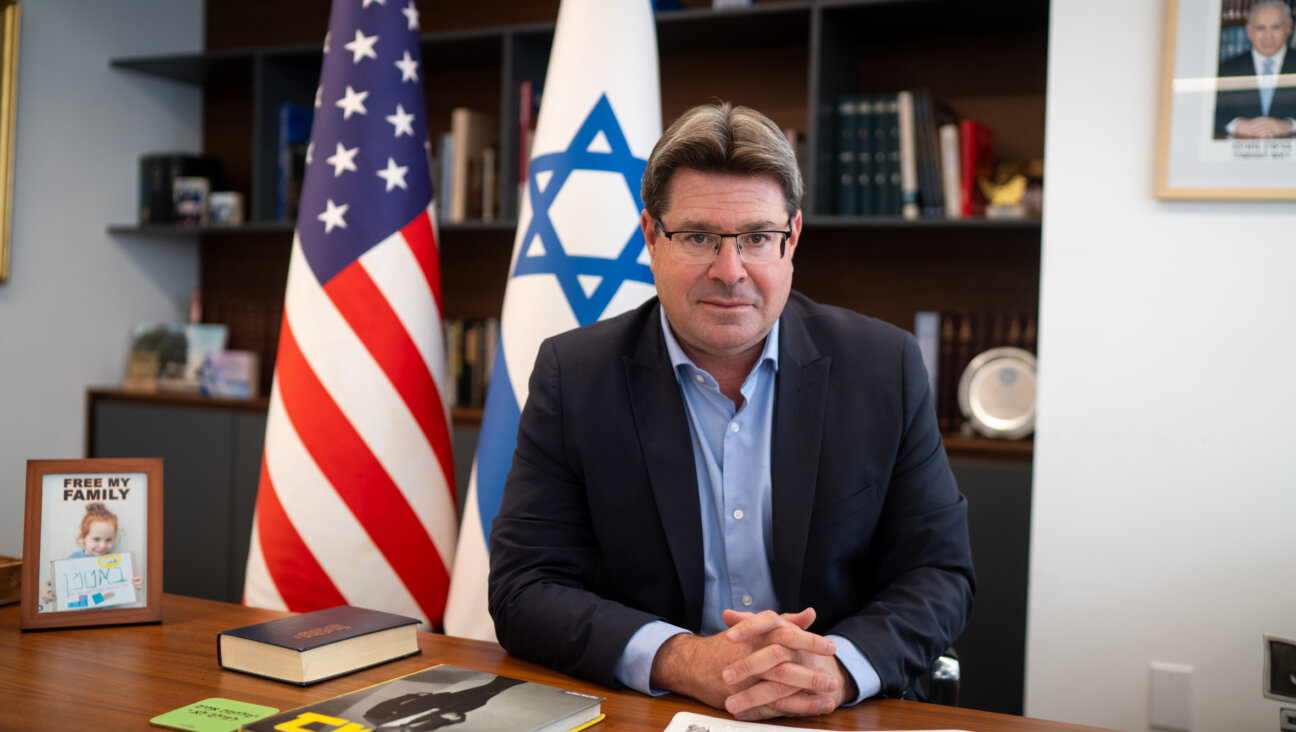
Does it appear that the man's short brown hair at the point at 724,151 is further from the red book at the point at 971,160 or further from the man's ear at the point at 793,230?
the red book at the point at 971,160

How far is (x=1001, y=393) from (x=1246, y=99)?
88 centimetres

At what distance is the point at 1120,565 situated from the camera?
6.87 feet

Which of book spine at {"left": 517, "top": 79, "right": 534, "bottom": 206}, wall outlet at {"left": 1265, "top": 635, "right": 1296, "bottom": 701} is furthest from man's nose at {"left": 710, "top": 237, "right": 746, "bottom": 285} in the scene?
book spine at {"left": 517, "top": 79, "right": 534, "bottom": 206}

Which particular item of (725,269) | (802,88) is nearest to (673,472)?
(725,269)

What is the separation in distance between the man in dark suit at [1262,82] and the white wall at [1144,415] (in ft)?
0.45

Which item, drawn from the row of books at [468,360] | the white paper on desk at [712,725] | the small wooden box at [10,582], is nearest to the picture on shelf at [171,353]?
the row of books at [468,360]

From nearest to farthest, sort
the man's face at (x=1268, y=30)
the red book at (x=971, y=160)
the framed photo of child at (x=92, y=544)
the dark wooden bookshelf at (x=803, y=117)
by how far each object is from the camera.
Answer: the framed photo of child at (x=92, y=544) → the man's face at (x=1268, y=30) → the dark wooden bookshelf at (x=803, y=117) → the red book at (x=971, y=160)

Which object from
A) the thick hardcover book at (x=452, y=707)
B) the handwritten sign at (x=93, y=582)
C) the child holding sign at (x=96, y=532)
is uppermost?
the child holding sign at (x=96, y=532)

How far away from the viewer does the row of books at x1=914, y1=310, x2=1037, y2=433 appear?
2.61 meters

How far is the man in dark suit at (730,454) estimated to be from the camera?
133 cm

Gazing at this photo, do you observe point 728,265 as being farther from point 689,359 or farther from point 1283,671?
point 1283,671

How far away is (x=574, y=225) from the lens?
2.02 meters

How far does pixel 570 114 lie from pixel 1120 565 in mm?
1505

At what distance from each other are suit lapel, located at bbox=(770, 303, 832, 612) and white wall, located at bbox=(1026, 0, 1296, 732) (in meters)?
0.96
